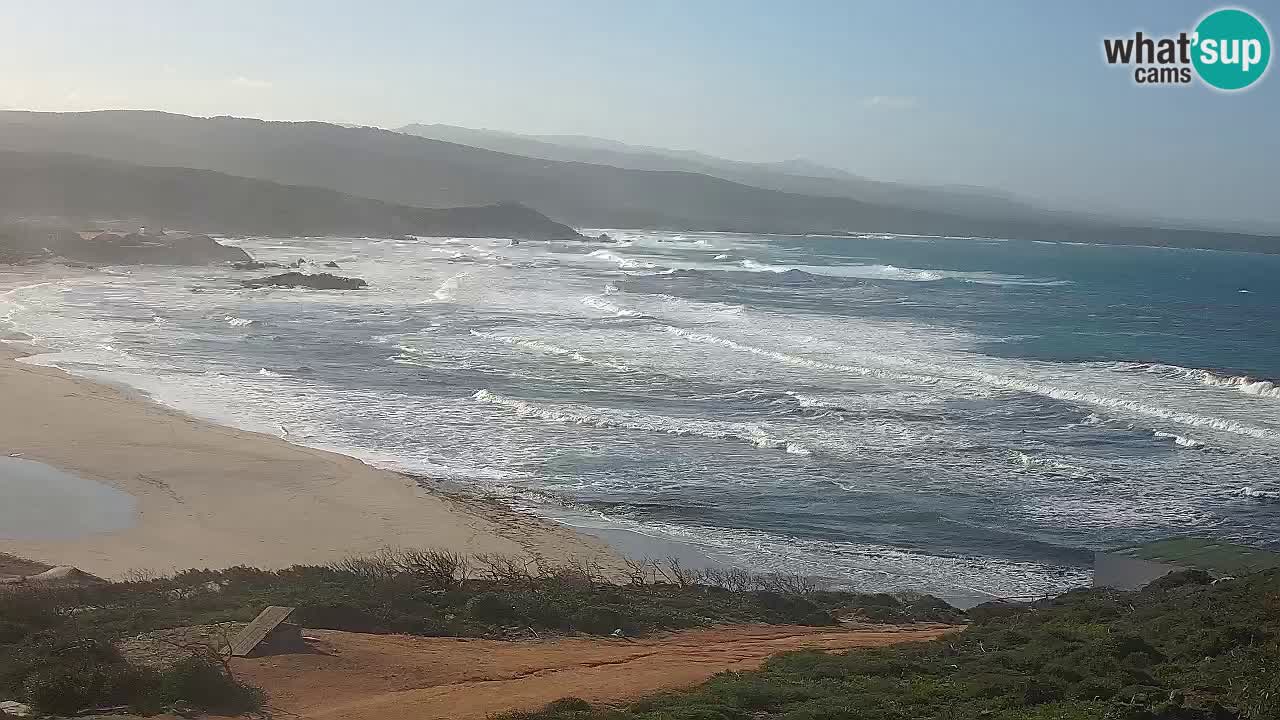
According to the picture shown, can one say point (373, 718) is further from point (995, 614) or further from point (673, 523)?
point (673, 523)

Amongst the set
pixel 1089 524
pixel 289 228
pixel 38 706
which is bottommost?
pixel 1089 524

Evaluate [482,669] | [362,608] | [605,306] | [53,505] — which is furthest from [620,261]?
[482,669]

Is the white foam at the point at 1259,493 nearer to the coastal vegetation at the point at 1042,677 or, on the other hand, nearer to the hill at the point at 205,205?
the coastal vegetation at the point at 1042,677

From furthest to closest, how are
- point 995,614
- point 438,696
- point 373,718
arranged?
point 995,614, point 438,696, point 373,718

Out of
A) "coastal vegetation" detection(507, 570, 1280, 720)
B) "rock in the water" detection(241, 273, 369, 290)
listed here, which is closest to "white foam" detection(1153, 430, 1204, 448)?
"coastal vegetation" detection(507, 570, 1280, 720)

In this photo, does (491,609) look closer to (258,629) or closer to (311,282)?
(258,629)

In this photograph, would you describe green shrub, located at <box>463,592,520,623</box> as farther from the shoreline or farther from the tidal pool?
the tidal pool

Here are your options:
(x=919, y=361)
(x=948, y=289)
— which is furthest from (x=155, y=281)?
(x=948, y=289)
